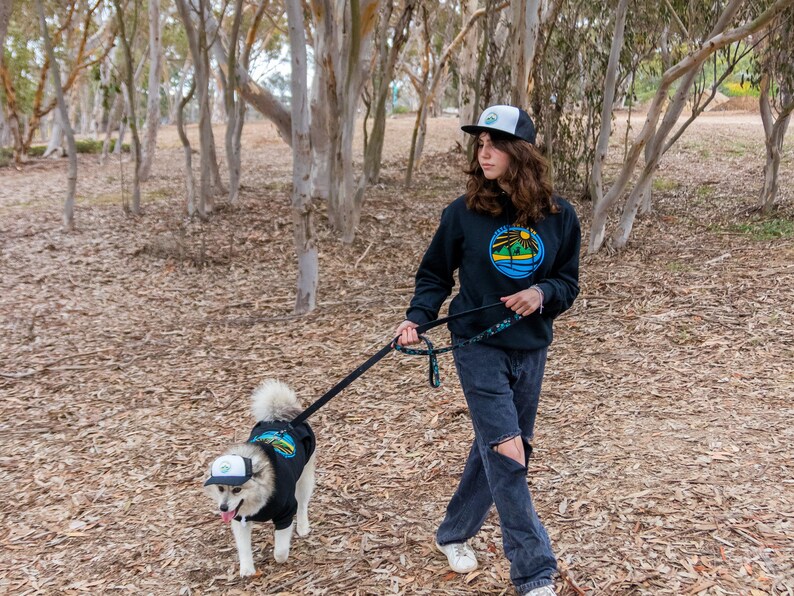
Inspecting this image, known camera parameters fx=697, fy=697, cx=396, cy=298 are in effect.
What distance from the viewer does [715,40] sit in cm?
548

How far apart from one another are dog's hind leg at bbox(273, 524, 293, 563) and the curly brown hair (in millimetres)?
1763

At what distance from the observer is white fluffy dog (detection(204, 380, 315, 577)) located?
9.82ft

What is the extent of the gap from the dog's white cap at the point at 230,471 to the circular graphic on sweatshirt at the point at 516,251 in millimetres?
1369

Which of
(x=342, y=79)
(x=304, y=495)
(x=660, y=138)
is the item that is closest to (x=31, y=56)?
(x=342, y=79)

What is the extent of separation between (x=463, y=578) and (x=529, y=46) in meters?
5.47

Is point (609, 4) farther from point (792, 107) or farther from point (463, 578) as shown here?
point (463, 578)

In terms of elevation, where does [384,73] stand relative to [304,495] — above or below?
above

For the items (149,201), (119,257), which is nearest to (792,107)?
(119,257)

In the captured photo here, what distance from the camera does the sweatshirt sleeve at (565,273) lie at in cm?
276

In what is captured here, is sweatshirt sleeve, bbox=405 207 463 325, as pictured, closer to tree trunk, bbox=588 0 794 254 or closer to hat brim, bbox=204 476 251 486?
hat brim, bbox=204 476 251 486

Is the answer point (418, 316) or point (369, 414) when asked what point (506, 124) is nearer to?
point (418, 316)

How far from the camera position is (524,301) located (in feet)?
8.69

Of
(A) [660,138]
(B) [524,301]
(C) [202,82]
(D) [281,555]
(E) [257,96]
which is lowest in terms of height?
(D) [281,555]

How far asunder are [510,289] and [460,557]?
1336mm
